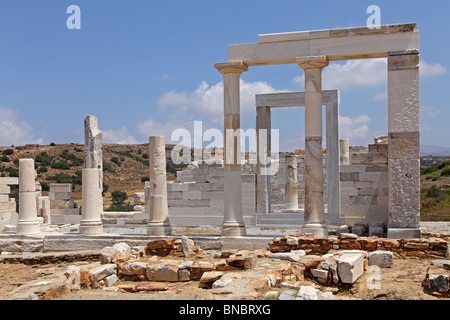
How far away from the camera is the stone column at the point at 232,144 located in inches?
575

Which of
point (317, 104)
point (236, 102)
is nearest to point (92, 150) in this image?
point (236, 102)

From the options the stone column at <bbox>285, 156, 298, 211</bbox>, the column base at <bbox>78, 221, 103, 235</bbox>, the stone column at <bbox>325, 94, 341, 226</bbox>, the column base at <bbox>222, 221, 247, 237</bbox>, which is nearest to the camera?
the column base at <bbox>222, 221, 247, 237</bbox>

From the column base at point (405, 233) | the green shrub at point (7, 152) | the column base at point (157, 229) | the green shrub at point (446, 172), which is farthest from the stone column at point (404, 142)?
the green shrub at point (7, 152)

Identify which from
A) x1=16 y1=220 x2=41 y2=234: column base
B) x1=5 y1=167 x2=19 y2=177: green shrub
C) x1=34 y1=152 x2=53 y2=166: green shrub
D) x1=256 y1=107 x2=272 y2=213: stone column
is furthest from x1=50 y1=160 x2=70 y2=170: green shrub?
x1=16 y1=220 x2=41 y2=234: column base

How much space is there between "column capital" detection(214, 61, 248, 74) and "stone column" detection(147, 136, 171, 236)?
2.84 m

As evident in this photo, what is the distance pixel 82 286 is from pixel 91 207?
627cm

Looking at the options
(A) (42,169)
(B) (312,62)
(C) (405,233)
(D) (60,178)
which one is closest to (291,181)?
(B) (312,62)

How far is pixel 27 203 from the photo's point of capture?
57.5 feet

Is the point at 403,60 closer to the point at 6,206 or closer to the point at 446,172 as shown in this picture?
the point at 6,206

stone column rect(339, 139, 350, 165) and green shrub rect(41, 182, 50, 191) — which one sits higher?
stone column rect(339, 139, 350, 165)

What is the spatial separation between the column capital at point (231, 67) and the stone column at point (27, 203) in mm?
7688

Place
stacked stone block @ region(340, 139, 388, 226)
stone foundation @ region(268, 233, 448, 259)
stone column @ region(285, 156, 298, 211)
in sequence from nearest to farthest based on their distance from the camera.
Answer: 1. stone foundation @ region(268, 233, 448, 259)
2. stacked stone block @ region(340, 139, 388, 226)
3. stone column @ region(285, 156, 298, 211)

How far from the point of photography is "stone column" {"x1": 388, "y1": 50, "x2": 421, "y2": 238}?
13.4 m

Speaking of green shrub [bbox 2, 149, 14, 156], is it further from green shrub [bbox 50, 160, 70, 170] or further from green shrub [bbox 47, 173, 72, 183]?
green shrub [bbox 47, 173, 72, 183]
